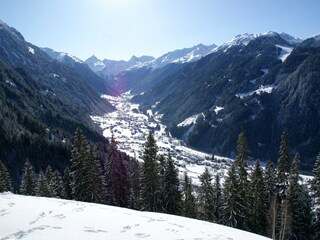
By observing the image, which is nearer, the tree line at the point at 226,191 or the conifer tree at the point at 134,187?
the tree line at the point at 226,191

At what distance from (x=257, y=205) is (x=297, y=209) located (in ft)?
21.3

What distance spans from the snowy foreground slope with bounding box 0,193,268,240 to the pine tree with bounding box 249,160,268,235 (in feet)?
101

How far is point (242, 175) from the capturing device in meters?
47.7

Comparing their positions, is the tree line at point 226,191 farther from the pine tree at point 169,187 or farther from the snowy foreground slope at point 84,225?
the snowy foreground slope at point 84,225

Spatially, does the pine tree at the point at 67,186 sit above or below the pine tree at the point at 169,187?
below

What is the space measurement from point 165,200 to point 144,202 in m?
3.37

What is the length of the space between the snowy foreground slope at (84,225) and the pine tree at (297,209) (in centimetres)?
3417

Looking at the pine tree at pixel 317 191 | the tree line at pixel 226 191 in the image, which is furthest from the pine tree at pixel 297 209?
the pine tree at pixel 317 191

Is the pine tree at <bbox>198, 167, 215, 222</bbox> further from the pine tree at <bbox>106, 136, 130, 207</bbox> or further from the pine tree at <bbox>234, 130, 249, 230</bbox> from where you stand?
the pine tree at <bbox>106, 136, 130, 207</bbox>

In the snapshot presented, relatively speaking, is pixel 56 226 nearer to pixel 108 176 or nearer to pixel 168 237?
pixel 168 237

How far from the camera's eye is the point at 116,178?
55.1 metres

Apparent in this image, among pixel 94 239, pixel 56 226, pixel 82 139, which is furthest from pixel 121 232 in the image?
pixel 82 139

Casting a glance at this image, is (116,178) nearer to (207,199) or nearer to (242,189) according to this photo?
(207,199)

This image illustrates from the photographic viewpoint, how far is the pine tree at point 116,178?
53.0m
